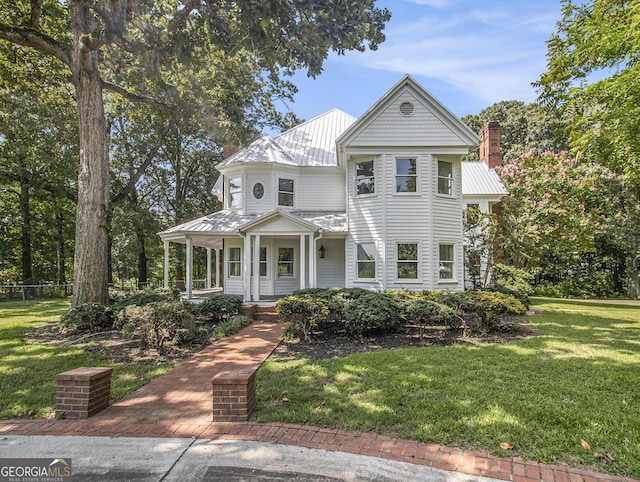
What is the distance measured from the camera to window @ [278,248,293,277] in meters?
16.0

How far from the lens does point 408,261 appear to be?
13.6 meters

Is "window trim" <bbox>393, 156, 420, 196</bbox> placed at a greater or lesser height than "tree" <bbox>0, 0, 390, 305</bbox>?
lesser

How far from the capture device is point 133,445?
394 centimetres

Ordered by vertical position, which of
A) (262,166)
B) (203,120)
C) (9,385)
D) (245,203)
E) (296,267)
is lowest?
(9,385)

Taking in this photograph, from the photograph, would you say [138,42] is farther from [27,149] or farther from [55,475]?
[27,149]

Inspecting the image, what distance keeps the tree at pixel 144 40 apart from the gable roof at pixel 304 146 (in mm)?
3442

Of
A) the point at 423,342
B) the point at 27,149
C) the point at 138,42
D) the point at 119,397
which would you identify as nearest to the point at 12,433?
the point at 119,397

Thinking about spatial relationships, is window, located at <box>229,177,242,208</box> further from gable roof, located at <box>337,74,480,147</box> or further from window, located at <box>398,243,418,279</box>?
window, located at <box>398,243,418,279</box>

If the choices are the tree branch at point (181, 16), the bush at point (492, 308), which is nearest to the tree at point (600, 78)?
the bush at point (492, 308)

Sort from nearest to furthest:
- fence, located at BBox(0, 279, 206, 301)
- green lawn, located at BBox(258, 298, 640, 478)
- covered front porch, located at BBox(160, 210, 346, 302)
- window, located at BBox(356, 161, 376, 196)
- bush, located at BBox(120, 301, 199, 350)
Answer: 1. green lawn, located at BBox(258, 298, 640, 478)
2. bush, located at BBox(120, 301, 199, 350)
3. covered front porch, located at BBox(160, 210, 346, 302)
4. window, located at BBox(356, 161, 376, 196)
5. fence, located at BBox(0, 279, 206, 301)

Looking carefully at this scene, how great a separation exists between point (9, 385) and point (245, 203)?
10983 millimetres

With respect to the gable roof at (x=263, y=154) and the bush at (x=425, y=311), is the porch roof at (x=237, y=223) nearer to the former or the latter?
the gable roof at (x=263, y=154)

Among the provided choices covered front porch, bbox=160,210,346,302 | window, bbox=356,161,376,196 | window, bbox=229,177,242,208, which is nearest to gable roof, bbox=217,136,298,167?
window, bbox=229,177,242,208

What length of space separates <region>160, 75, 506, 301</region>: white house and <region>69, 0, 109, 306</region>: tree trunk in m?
3.66
